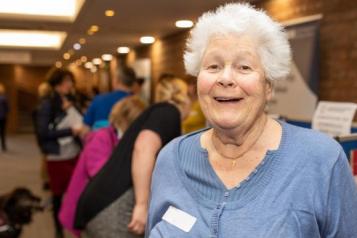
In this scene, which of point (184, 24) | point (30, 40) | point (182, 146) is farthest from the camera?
point (30, 40)

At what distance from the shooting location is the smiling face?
1153 mm

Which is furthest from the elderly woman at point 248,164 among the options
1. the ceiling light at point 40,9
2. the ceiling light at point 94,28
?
the ceiling light at point 94,28

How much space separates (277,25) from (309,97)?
2797 millimetres

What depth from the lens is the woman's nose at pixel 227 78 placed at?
115 cm

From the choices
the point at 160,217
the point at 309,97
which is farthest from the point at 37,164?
the point at 160,217

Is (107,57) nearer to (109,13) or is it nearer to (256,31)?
(109,13)

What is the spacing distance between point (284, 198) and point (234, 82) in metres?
0.29

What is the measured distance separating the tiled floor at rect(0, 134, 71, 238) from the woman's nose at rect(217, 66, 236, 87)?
12.1ft

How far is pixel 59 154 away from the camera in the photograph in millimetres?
3973

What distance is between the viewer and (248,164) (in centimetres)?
122

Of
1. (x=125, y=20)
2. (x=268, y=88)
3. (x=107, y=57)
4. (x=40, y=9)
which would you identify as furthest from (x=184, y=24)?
(x=107, y=57)

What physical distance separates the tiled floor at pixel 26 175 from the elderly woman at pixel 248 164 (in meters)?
3.53

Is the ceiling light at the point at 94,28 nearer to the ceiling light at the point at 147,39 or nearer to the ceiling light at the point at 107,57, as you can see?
the ceiling light at the point at 147,39

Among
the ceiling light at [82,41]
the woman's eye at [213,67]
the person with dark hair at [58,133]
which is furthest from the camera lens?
the ceiling light at [82,41]
